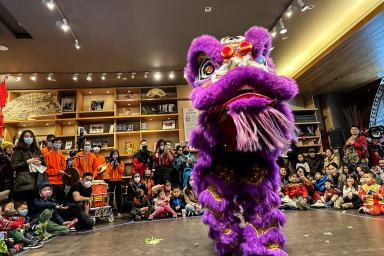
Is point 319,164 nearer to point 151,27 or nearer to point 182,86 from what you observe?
point 182,86

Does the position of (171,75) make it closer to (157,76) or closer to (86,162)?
(157,76)

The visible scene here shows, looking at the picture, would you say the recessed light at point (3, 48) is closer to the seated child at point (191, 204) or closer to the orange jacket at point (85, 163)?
the orange jacket at point (85, 163)

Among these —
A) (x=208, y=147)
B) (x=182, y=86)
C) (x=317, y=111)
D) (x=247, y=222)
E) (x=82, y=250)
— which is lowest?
(x=82, y=250)

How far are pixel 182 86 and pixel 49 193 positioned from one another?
4065 millimetres

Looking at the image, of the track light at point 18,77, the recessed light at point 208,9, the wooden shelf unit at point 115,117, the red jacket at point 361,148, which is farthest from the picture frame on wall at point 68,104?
the red jacket at point 361,148

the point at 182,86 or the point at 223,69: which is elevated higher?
the point at 182,86

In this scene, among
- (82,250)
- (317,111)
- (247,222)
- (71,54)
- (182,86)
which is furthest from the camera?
(317,111)

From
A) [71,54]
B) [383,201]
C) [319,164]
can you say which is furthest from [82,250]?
[319,164]

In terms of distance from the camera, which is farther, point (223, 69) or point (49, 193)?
point (49, 193)

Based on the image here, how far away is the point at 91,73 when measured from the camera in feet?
17.3

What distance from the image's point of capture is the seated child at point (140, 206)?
358 cm

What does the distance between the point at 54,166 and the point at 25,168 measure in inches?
26.7

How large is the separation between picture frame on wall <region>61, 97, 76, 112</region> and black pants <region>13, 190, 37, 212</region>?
3.34 m

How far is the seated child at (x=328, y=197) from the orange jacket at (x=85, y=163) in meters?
3.37
